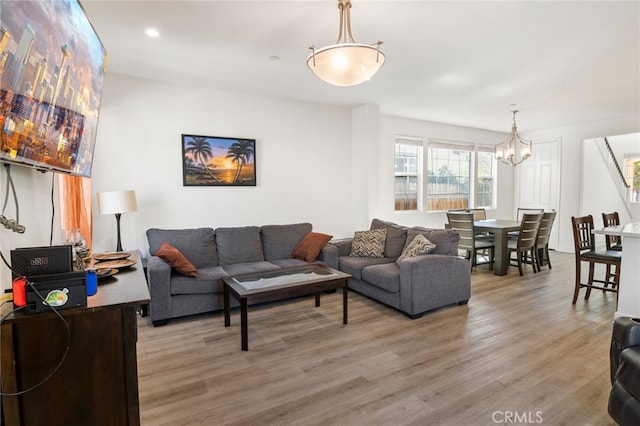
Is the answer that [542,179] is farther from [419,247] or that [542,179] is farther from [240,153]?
[240,153]

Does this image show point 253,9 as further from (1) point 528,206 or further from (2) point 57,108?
(1) point 528,206

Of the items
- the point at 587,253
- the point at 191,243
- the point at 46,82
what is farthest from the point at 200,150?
the point at 587,253

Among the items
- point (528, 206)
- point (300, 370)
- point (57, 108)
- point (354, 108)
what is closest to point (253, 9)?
point (57, 108)

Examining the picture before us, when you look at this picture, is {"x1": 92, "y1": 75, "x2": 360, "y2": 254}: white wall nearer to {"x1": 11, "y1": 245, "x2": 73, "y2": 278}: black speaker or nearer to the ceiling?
the ceiling

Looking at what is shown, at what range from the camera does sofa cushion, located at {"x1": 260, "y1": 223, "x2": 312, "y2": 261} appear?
4.27 metres

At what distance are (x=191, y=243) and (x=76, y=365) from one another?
2.57 m

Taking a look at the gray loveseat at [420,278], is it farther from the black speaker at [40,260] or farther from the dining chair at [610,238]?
the black speaker at [40,260]

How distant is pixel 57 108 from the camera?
153 cm

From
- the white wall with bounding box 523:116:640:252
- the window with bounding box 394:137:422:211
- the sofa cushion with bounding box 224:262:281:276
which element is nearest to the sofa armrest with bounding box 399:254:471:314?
the sofa cushion with bounding box 224:262:281:276

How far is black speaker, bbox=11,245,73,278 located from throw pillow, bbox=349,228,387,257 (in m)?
3.37

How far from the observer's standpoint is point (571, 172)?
6.60 m

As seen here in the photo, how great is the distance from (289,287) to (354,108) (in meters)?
3.53

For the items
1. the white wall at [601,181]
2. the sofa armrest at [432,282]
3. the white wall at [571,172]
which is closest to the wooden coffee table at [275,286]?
the sofa armrest at [432,282]

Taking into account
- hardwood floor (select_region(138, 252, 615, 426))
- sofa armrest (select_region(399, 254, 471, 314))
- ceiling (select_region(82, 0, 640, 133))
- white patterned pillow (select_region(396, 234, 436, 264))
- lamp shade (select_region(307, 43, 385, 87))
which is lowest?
hardwood floor (select_region(138, 252, 615, 426))
